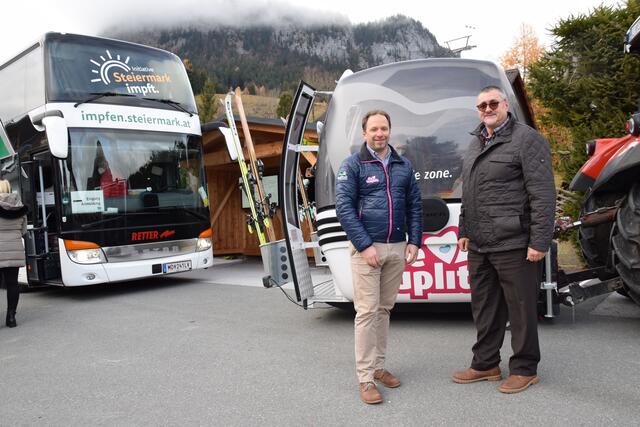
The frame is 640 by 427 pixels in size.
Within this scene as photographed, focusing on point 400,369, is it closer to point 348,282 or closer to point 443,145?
point 348,282

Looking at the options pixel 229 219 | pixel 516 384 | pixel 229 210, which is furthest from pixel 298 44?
pixel 516 384

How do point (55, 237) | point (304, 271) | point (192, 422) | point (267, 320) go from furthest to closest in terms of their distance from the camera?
point (55, 237) → point (267, 320) → point (304, 271) → point (192, 422)

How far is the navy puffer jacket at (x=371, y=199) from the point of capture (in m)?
3.52

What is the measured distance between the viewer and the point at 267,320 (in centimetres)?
608

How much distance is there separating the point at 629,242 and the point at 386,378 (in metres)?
2.07

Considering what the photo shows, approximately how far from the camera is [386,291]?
3.66 meters

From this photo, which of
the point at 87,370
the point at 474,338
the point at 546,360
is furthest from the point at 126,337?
the point at 546,360

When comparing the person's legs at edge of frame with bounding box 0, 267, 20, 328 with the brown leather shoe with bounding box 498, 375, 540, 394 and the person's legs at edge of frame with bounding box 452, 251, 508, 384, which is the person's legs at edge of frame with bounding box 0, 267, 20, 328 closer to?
the person's legs at edge of frame with bounding box 452, 251, 508, 384

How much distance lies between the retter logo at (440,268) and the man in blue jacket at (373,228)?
3.76ft

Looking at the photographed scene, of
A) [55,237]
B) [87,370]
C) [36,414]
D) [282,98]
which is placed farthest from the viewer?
[282,98]

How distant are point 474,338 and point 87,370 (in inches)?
124

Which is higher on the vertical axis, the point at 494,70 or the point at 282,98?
the point at 282,98

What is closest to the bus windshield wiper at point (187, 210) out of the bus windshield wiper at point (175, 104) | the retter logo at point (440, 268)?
the bus windshield wiper at point (175, 104)

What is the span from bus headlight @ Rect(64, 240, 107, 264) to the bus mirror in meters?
1.25
